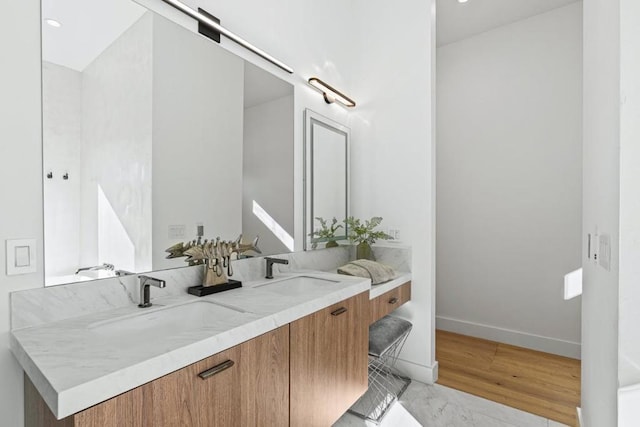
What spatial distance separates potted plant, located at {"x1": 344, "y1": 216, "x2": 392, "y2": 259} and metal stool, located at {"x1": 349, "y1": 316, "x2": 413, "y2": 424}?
0.50 metres

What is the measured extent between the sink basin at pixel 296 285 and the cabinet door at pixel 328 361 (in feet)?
0.50

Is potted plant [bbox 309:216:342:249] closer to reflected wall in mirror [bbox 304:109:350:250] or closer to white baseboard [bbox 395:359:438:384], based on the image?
reflected wall in mirror [bbox 304:109:350:250]

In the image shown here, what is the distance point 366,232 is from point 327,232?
0.30m

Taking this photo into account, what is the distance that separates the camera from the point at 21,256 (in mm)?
978

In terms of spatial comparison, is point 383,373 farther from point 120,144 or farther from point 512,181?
point 120,144

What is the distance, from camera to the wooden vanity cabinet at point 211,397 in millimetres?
735

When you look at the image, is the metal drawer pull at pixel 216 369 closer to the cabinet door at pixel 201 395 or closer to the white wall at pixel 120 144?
the cabinet door at pixel 201 395

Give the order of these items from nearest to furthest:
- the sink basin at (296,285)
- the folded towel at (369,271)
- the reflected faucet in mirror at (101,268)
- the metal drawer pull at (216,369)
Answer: the metal drawer pull at (216,369), the reflected faucet in mirror at (101,268), the sink basin at (296,285), the folded towel at (369,271)

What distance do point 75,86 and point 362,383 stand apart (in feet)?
6.12

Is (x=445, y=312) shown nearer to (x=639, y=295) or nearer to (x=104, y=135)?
(x=639, y=295)

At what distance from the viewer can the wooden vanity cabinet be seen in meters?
0.73

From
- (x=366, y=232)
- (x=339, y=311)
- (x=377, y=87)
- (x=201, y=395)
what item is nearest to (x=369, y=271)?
(x=366, y=232)

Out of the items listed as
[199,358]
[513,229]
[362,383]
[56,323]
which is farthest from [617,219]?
[513,229]

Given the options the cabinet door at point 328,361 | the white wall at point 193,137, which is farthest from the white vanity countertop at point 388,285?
the white wall at point 193,137
